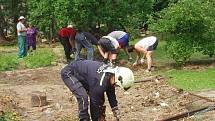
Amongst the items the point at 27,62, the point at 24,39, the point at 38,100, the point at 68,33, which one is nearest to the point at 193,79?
the point at 38,100

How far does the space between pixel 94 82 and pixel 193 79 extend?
735cm

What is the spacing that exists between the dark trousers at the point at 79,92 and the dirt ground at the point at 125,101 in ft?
6.79

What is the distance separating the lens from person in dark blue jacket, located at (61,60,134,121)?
748 centimetres

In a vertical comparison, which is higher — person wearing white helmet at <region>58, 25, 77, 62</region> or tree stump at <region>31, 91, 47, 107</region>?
person wearing white helmet at <region>58, 25, 77, 62</region>

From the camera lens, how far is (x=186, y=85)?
13.9 m

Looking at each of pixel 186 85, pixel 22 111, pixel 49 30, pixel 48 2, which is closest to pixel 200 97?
pixel 186 85

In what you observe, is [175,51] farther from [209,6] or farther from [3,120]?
A: [3,120]

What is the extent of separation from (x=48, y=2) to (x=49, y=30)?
31.3 feet

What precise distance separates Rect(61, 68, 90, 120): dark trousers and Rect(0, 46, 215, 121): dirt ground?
6.79 feet

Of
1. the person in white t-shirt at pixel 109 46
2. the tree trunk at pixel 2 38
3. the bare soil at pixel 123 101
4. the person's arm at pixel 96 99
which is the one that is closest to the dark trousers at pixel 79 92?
the person's arm at pixel 96 99

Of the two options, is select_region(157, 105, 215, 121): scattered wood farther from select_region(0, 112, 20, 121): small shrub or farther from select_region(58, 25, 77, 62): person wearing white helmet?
select_region(58, 25, 77, 62): person wearing white helmet

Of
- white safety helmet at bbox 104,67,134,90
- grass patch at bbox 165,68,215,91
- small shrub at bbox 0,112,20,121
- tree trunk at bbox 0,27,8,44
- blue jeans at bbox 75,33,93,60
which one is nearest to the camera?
white safety helmet at bbox 104,67,134,90

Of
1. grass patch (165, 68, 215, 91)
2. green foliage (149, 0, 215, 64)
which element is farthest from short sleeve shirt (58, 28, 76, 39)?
grass patch (165, 68, 215, 91)

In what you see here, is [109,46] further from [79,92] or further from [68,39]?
[79,92]
